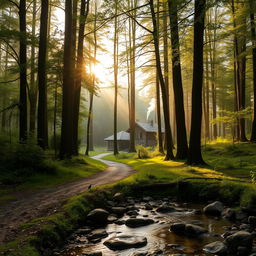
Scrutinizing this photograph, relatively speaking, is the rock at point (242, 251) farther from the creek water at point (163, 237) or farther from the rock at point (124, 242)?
the rock at point (124, 242)

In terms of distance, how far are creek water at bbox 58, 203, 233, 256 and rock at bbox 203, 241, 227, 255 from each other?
11 centimetres

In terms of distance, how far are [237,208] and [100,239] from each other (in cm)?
371

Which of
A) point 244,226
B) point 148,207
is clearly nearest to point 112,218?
point 148,207

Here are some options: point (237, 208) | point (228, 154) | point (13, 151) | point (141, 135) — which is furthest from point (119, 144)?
point (237, 208)

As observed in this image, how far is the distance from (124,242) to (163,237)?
874 mm

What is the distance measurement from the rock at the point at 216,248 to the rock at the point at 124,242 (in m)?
1.12

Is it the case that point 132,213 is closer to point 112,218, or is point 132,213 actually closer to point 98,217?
point 112,218

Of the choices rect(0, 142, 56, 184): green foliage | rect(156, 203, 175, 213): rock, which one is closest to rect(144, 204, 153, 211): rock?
rect(156, 203, 175, 213): rock

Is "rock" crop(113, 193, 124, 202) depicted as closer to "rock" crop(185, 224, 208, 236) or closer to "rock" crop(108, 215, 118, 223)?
"rock" crop(108, 215, 118, 223)

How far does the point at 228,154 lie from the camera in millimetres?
15898

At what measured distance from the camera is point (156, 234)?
497cm

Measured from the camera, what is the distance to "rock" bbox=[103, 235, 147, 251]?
434 cm

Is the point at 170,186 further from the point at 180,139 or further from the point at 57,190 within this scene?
the point at 180,139

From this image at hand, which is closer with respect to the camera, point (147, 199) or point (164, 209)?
point (164, 209)
